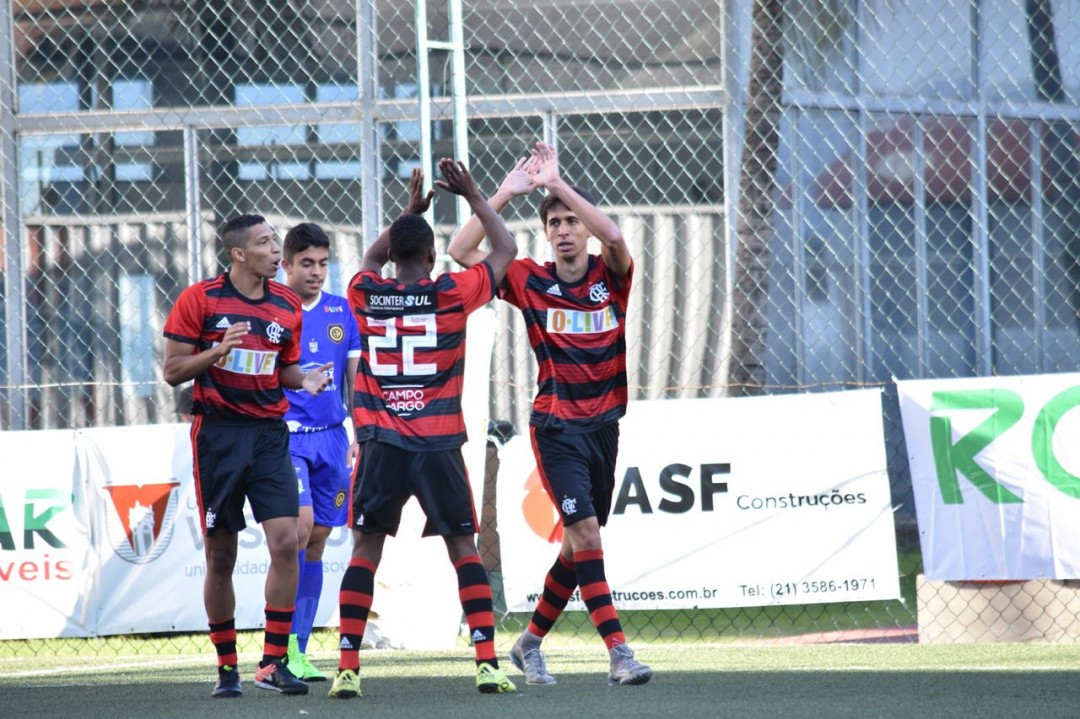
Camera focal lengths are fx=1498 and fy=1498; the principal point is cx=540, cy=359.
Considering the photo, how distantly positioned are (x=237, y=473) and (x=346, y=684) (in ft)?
2.93

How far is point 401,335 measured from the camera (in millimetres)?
5395

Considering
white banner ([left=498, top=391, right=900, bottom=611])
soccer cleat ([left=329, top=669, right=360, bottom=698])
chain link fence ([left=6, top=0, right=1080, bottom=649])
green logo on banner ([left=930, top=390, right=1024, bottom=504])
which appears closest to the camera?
soccer cleat ([left=329, top=669, right=360, bottom=698])

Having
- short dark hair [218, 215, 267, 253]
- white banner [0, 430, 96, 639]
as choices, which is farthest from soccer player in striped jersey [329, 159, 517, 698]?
white banner [0, 430, 96, 639]

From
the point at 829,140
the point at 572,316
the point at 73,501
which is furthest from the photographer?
the point at 829,140

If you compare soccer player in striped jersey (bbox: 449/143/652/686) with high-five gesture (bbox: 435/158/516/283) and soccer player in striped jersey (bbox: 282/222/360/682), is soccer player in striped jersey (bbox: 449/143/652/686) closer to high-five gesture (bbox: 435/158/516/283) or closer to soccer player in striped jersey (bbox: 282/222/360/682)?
high-five gesture (bbox: 435/158/516/283)

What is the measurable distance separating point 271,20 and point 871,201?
525 centimetres

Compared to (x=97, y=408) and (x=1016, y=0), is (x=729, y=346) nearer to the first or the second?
(x=1016, y=0)

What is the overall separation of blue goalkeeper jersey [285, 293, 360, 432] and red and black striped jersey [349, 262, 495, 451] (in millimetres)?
1284

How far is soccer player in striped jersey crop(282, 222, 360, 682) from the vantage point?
262 inches

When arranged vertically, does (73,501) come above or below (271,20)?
below

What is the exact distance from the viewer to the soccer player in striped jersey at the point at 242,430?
5.60 metres

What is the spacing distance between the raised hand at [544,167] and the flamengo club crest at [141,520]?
3.60m

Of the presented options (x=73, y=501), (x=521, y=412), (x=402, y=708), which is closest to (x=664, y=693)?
(x=402, y=708)

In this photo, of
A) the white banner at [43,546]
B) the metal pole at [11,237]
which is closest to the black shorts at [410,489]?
the white banner at [43,546]
